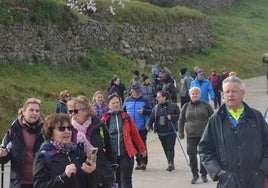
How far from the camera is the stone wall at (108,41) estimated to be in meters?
21.5

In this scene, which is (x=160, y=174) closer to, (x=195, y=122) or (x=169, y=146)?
(x=169, y=146)

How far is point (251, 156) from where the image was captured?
6.55m

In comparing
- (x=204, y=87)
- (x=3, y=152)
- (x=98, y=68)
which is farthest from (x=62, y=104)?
(x=98, y=68)

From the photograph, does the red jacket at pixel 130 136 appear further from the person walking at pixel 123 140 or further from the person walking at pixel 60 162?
the person walking at pixel 60 162

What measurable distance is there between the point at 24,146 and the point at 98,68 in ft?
58.1

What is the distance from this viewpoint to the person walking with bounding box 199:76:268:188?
21.5 feet

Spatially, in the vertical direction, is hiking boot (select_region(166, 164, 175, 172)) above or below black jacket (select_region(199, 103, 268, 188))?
below

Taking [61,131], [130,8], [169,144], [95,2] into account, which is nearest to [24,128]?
[61,131]

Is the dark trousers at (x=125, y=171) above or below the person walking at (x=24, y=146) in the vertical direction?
below

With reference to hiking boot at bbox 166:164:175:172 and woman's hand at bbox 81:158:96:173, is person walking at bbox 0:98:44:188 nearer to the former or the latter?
woman's hand at bbox 81:158:96:173

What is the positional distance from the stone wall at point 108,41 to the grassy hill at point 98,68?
380 mm

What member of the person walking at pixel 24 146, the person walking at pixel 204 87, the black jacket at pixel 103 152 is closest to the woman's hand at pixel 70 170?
the black jacket at pixel 103 152

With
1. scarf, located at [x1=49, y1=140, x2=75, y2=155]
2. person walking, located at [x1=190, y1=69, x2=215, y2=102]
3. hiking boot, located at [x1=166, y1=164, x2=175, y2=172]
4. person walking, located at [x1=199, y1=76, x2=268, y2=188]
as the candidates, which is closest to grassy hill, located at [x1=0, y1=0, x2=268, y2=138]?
person walking, located at [x1=190, y1=69, x2=215, y2=102]

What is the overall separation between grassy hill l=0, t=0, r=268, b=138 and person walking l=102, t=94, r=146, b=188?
6310 millimetres
